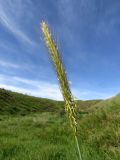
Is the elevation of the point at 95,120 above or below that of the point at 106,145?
above

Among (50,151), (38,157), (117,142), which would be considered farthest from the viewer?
(117,142)

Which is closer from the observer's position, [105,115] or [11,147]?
[11,147]

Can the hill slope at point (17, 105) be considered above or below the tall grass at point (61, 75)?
above

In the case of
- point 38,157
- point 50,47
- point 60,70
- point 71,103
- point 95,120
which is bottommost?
point 38,157

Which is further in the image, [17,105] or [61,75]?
[17,105]

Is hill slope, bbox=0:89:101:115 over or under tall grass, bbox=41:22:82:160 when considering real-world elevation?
over

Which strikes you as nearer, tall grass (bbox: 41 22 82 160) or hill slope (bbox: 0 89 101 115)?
tall grass (bbox: 41 22 82 160)

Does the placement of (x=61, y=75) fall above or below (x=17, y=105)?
below

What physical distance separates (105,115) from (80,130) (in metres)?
1.52

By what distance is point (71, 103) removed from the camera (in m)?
2.42

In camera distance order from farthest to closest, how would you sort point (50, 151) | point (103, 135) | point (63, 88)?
point (103, 135), point (50, 151), point (63, 88)

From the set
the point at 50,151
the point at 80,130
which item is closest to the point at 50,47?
the point at 50,151

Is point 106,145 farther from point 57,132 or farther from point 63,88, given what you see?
point 63,88

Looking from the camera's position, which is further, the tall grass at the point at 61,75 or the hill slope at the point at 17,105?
the hill slope at the point at 17,105
